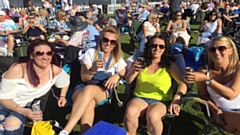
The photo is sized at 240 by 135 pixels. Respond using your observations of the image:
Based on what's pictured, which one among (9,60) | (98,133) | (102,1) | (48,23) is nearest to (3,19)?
(48,23)

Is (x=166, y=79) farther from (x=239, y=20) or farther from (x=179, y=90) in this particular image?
(x=239, y=20)

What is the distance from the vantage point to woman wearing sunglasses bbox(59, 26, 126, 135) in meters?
2.81

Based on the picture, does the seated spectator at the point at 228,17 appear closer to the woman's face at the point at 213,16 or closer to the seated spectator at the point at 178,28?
the woman's face at the point at 213,16

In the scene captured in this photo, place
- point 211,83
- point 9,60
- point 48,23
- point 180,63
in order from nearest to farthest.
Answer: point 211,83
point 180,63
point 9,60
point 48,23

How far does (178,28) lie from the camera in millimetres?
7211

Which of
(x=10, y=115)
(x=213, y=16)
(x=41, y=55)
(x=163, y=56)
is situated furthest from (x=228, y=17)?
(x=10, y=115)

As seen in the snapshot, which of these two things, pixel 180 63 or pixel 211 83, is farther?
pixel 180 63

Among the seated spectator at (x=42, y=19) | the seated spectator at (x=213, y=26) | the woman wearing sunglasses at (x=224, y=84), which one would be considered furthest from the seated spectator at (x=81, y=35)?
the woman wearing sunglasses at (x=224, y=84)

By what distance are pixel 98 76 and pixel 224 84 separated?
1.40 metres

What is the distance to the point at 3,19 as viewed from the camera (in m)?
6.58

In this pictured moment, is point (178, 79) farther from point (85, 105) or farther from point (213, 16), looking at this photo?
point (213, 16)

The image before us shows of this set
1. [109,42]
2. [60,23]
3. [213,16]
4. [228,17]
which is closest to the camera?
[109,42]

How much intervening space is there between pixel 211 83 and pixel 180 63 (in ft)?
2.25

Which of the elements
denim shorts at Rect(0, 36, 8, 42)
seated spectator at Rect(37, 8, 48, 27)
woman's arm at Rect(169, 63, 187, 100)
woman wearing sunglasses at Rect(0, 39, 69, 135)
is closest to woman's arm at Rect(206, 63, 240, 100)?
woman's arm at Rect(169, 63, 187, 100)
